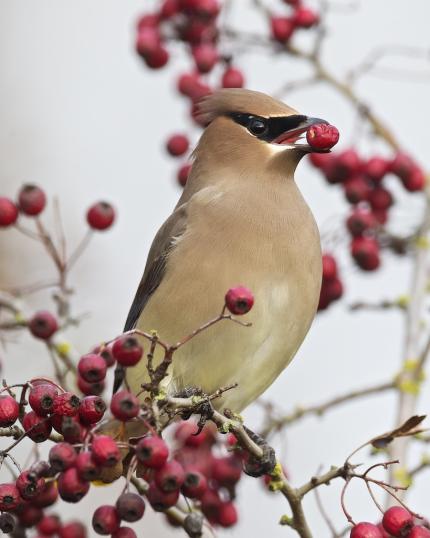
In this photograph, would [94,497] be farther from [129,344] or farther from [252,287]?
[129,344]

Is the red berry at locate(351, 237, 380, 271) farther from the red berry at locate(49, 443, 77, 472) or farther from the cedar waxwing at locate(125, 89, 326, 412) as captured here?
the red berry at locate(49, 443, 77, 472)

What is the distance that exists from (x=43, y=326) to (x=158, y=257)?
2.40ft

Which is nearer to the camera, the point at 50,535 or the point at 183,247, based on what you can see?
the point at 50,535

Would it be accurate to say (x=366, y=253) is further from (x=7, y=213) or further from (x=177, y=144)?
(x=7, y=213)

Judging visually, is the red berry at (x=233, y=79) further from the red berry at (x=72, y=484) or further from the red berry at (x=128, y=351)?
the red berry at (x=72, y=484)

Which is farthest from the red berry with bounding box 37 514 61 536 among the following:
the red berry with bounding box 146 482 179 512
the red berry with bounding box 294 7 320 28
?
the red berry with bounding box 294 7 320 28

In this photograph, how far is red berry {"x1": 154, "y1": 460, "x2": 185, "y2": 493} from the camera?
2.88 meters

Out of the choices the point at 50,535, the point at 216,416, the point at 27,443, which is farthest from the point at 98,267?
the point at 216,416

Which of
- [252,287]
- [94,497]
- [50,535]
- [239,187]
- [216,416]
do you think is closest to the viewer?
[216,416]

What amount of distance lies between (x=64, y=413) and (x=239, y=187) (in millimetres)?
1737

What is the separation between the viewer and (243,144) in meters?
4.52

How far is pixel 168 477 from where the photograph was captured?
288 cm

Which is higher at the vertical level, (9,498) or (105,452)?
(105,452)

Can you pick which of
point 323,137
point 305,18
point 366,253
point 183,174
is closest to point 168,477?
point 323,137
